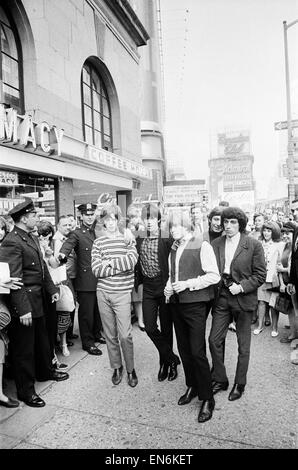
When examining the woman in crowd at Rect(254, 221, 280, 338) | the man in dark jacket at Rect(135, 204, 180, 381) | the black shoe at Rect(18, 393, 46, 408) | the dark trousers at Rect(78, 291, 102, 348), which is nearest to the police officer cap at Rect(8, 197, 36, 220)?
the man in dark jacket at Rect(135, 204, 180, 381)

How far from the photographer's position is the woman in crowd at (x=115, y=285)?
11.5 feet

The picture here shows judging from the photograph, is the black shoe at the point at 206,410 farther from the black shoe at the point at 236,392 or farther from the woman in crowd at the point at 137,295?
the woman in crowd at the point at 137,295

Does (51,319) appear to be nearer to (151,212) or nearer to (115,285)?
(115,285)

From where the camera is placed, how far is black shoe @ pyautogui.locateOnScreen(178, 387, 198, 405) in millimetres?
3145

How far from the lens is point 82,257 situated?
187 inches

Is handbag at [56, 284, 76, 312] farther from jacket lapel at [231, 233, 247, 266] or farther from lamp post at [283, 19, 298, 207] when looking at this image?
lamp post at [283, 19, 298, 207]

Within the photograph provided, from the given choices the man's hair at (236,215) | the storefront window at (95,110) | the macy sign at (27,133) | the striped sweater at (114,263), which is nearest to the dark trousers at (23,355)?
the striped sweater at (114,263)

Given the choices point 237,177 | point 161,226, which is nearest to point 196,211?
point 161,226

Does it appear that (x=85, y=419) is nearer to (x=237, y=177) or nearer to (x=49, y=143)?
(x=49, y=143)

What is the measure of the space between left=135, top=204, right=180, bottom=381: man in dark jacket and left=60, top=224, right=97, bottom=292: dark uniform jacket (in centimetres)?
120

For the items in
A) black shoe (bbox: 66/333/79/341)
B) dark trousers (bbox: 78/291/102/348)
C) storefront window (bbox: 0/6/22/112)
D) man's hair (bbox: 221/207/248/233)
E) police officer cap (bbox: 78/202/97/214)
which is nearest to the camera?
man's hair (bbox: 221/207/248/233)

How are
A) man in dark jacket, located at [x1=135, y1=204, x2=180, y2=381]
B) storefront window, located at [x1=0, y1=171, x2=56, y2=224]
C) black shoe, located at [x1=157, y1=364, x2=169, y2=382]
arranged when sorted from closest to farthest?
1. man in dark jacket, located at [x1=135, y1=204, x2=180, y2=381]
2. black shoe, located at [x1=157, y1=364, x2=169, y2=382]
3. storefront window, located at [x1=0, y1=171, x2=56, y2=224]

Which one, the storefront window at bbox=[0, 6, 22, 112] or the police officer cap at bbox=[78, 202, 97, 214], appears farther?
the storefront window at bbox=[0, 6, 22, 112]

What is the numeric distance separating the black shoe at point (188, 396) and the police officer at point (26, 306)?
1.40 m
